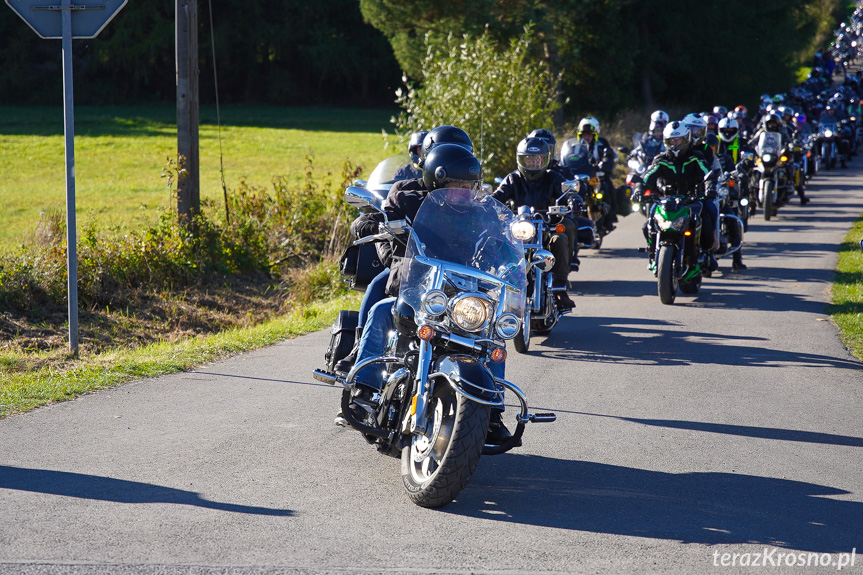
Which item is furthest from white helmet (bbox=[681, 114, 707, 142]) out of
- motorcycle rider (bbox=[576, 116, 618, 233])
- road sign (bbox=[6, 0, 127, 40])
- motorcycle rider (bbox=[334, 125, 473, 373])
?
road sign (bbox=[6, 0, 127, 40])

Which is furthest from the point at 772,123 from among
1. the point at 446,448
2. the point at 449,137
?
the point at 446,448

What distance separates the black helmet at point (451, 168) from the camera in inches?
207

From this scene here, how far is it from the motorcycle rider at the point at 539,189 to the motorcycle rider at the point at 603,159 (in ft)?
15.8

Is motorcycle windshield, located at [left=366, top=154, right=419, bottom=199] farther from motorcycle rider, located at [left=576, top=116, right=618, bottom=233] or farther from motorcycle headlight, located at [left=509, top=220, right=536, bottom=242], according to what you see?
motorcycle rider, located at [left=576, top=116, right=618, bottom=233]

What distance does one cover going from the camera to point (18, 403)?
644 cm

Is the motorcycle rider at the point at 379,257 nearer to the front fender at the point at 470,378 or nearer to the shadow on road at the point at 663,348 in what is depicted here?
the front fender at the point at 470,378

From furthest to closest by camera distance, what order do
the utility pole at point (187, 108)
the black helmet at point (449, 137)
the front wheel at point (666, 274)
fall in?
the utility pole at point (187, 108) → the front wheel at point (666, 274) → the black helmet at point (449, 137)

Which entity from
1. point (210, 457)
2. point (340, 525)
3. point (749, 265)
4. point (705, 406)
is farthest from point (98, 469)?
point (749, 265)

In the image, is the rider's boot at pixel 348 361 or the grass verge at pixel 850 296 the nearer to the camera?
the rider's boot at pixel 348 361

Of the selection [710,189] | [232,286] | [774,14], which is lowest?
[232,286]

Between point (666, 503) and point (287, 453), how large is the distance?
2.12 meters

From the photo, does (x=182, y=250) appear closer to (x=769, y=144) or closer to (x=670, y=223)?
(x=670, y=223)

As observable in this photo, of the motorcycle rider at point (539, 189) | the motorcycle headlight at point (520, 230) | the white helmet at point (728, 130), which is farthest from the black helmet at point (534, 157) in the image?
the white helmet at point (728, 130)

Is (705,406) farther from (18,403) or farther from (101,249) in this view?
(101,249)
